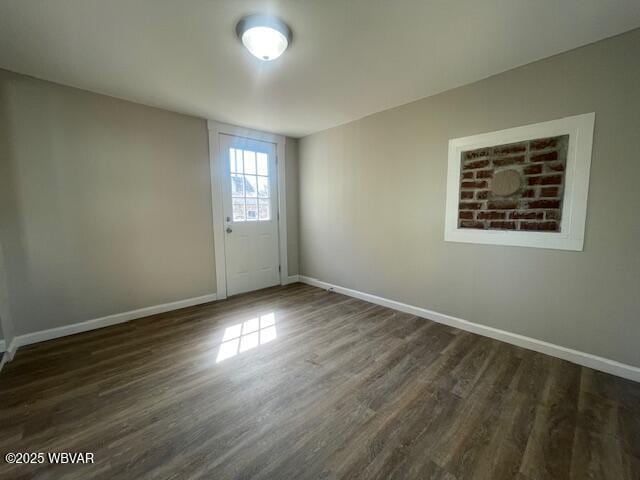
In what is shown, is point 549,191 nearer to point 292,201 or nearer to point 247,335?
point 247,335

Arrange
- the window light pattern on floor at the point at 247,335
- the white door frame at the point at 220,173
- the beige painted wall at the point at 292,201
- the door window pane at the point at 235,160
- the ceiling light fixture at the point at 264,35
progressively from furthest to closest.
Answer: the beige painted wall at the point at 292,201 → the door window pane at the point at 235,160 → the white door frame at the point at 220,173 → the window light pattern on floor at the point at 247,335 → the ceiling light fixture at the point at 264,35

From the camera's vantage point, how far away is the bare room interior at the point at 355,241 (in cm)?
140

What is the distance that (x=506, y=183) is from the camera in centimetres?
219

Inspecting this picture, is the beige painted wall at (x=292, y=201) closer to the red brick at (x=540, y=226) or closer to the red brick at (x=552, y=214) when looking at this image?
the red brick at (x=540, y=226)

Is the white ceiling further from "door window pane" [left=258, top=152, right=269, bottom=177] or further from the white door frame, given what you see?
"door window pane" [left=258, top=152, right=269, bottom=177]

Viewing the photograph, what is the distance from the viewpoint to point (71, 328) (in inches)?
98.4

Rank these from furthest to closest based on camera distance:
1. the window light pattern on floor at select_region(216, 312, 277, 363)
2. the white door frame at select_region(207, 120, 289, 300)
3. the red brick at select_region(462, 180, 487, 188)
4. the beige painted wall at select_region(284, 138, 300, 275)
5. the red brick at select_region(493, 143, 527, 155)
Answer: the beige painted wall at select_region(284, 138, 300, 275) → the white door frame at select_region(207, 120, 289, 300) → the red brick at select_region(462, 180, 487, 188) → the window light pattern on floor at select_region(216, 312, 277, 363) → the red brick at select_region(493, 143, 527, 155)

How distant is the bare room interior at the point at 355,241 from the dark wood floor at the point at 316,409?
0.05ft

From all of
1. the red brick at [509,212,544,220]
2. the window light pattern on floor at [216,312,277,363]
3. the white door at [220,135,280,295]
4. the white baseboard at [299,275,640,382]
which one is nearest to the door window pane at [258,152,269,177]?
the white door at [220,135,280,295]

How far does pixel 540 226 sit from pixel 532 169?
461mm

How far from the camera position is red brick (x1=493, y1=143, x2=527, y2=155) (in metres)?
2.12

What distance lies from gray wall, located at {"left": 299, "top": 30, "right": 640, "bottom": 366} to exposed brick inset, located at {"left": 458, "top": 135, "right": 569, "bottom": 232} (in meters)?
0.18

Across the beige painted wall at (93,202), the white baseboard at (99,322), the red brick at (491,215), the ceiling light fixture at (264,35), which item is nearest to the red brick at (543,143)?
the red brick at (491,215)

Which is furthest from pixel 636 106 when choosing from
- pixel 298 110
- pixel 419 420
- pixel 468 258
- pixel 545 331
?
pixel 298 110
